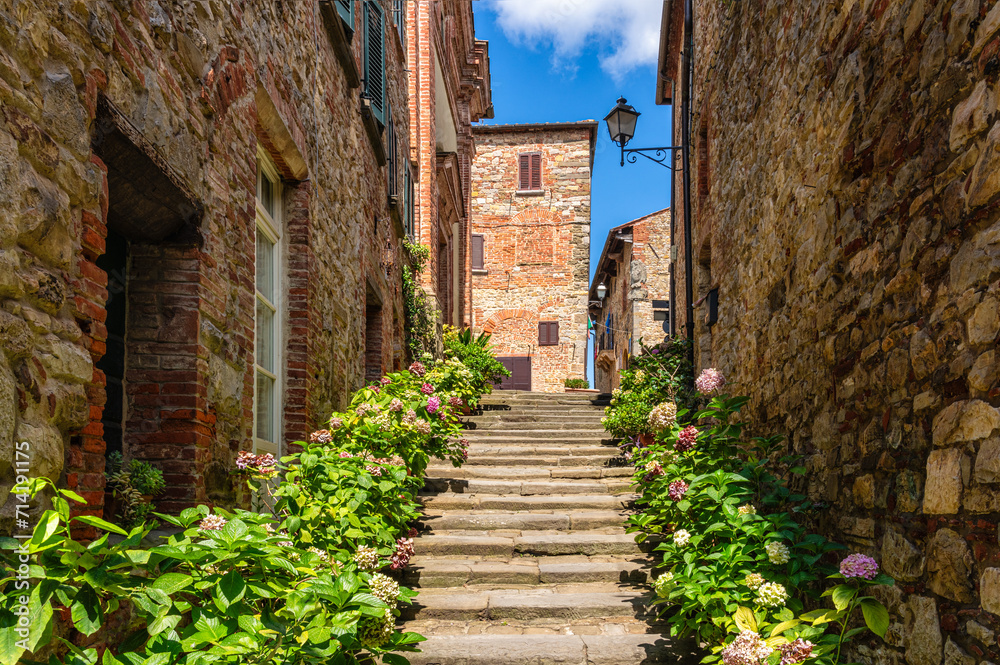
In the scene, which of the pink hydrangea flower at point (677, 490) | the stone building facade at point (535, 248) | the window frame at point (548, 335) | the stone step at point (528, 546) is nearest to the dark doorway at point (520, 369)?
the stone building facade at point (535, 248)

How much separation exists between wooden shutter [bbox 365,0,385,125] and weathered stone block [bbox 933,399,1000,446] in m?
6.36

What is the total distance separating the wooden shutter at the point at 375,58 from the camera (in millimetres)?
7414

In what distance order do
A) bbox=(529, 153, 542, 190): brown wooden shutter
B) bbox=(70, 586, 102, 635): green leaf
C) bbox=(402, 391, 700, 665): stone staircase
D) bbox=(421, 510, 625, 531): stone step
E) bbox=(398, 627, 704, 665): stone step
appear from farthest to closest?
bbox=(529, 153, 542, 190): brown wooden shutter, bbox=(421, 510, 625, 531): stone step, bbox=(402, 391, 700, 665): stone staircase, bbox=(398, 627, 704, 665): stone step, bbox=(70, 586, 102, 635): green leaf

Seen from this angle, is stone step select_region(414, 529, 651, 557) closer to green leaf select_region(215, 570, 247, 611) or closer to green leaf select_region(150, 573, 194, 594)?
green leaf select_region(215, 570, 247, 611)

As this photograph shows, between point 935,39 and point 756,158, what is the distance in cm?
248

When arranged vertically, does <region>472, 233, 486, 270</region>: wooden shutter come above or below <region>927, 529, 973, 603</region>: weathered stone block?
above

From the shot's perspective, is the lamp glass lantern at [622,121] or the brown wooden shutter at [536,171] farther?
the brown wooden shutter at [536,171]

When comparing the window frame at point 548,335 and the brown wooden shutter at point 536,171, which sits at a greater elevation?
the brown wooden shutter at point 536,171

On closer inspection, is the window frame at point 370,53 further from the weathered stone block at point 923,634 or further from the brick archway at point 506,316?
the brick archway at point 506,316

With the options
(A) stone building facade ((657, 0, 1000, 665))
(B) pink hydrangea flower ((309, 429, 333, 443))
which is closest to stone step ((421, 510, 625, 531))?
(B) pink hydrangea flower ((309, 429, 333, 443))

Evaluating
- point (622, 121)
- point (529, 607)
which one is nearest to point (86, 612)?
point (529, 607)

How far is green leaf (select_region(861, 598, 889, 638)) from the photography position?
236 centimetres

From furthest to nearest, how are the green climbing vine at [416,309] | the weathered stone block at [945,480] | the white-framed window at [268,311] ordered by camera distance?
the green climbing vine at [416,309], the white-framed window at [268,311], the weathered stone block at [945,480]

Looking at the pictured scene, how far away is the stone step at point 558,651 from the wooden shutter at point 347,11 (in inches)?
196
